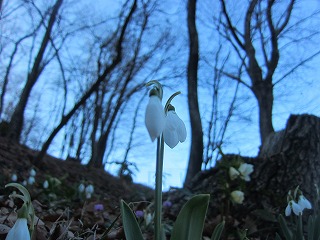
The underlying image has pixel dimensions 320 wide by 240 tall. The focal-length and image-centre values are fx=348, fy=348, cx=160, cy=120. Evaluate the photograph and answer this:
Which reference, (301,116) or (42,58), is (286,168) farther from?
(42,58)

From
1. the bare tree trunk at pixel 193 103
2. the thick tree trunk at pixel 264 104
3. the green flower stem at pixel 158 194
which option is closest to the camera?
the green flower stem at pixel 158 194

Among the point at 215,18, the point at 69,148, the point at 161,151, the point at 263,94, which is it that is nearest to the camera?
the point at 161,151

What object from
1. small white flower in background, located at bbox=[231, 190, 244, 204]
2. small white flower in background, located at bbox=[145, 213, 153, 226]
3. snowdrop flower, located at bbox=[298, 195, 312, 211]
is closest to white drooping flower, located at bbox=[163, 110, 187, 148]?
snowdrop flower, located at bbox=[298, 195, 312, 211]

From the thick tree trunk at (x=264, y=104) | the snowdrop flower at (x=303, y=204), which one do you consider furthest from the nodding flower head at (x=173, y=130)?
the thick tree trunk at (x=264, y=104)

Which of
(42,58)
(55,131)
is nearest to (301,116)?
(55,131)

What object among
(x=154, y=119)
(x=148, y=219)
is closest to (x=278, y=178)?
(x=148, y=219)

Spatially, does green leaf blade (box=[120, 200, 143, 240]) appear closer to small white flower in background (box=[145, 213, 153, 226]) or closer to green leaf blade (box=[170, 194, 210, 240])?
green leaf blade (box=[170, 194, 210, 240])

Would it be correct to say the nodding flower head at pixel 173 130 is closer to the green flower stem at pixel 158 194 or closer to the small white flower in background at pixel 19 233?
the green flower stem at pixel 158 194

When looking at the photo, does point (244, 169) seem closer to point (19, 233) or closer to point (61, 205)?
point (61, 205)
